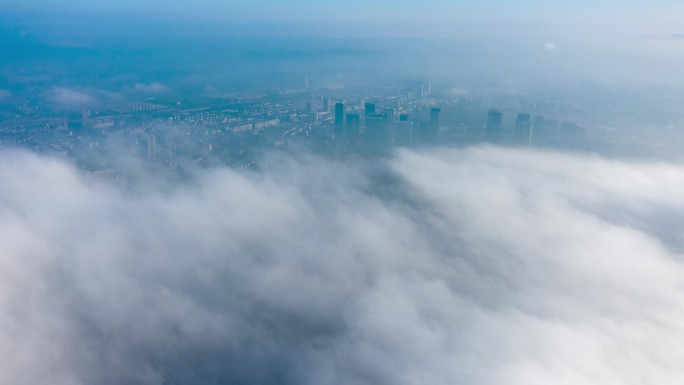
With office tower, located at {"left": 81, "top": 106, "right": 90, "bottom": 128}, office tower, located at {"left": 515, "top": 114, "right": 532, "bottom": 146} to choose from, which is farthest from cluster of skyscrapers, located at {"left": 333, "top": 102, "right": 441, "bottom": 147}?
office tower, located at {"left": 81, "top": 106, "right": 90, "bottom": 128}

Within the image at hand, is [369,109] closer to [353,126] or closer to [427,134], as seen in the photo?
[353,126]

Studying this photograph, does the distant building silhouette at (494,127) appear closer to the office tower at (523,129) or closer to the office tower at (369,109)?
the office tower at (523,129)

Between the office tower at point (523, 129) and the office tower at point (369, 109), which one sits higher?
the office tower at point (369, 109)

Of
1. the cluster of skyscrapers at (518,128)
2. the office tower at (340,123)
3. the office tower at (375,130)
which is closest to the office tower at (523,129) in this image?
the cluster of skyscrapers at (518,128)

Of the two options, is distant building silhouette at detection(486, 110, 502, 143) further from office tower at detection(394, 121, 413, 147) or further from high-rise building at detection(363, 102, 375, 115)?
high-rise building at detection(363, 102, 375, 115)

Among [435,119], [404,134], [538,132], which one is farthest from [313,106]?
[538,132]

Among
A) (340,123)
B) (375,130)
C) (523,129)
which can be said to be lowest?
(375,130)

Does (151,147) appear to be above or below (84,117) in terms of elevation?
below
